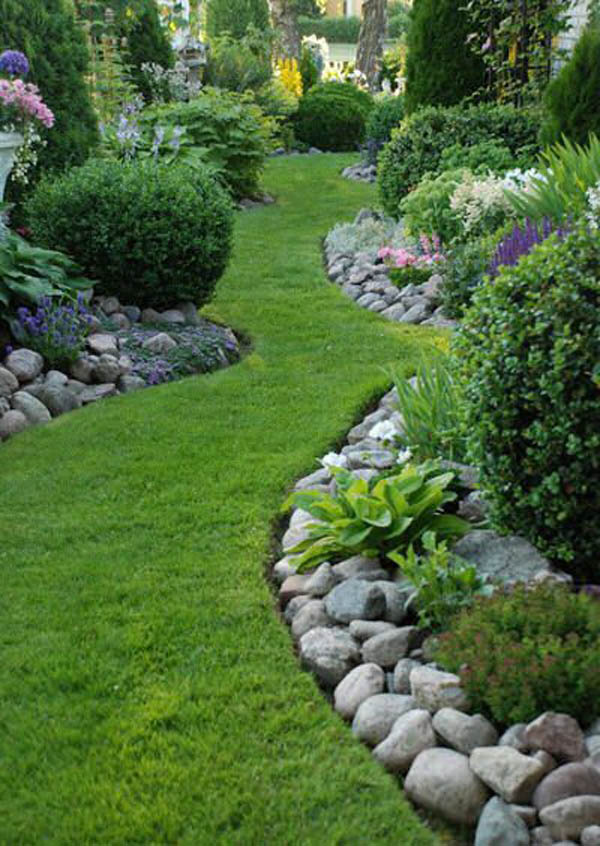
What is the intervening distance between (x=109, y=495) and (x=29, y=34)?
177 inches

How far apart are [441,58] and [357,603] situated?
844cm

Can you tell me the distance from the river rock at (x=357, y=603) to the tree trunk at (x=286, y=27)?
1988cm

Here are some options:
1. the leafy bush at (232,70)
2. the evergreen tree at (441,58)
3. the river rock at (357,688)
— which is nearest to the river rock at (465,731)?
the river rock at (357,688)

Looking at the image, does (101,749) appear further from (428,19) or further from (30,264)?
(428,19)

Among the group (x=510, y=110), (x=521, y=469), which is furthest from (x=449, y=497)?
(x=510, y=110)

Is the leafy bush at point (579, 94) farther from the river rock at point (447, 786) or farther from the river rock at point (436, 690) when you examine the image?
the river rock at point (447, 786)

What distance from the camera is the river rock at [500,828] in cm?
220

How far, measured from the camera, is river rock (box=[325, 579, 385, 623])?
3.11 meters

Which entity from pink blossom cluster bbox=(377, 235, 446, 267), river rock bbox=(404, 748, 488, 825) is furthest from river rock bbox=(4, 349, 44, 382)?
river rock bbox=(404, 748, 488, 825)

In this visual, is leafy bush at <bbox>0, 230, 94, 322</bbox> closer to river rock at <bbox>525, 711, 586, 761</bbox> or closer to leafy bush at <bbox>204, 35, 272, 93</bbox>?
river rock at <bbox>525, 711, 586, 761</bbox>

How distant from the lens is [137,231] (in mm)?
6320

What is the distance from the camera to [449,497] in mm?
3443

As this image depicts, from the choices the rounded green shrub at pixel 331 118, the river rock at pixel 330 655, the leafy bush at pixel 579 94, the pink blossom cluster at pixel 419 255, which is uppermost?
the leafy bush at pixel 579 94

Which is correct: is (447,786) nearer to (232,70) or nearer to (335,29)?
(232,70)
